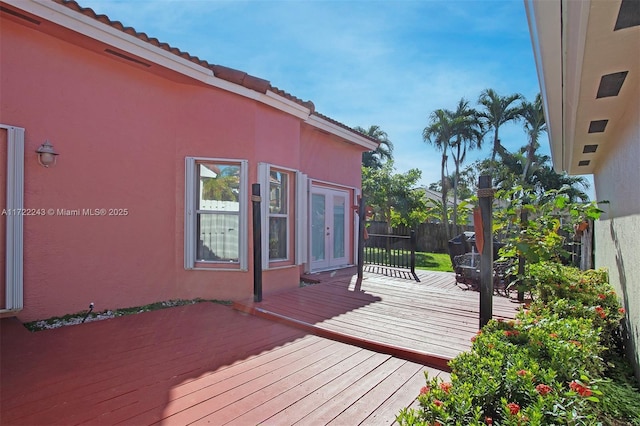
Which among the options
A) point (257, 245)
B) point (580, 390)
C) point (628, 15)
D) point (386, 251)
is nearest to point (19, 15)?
point (257, 245)

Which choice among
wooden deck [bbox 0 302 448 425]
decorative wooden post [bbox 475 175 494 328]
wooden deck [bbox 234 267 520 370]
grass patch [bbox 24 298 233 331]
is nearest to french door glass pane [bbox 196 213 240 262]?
grass patch [bbox 24 298 233 331]

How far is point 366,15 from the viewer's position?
530 centimetres

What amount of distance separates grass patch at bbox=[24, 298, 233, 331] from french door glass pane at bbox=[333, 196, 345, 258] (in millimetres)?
4219

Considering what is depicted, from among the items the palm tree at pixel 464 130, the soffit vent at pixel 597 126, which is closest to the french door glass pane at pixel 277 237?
the soffit vent at pixel 597 126

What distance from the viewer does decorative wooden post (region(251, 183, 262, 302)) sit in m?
5.33

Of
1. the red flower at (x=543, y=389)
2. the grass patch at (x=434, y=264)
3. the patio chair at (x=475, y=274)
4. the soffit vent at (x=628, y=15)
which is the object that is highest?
the soffit vent at (x=628, y=15)

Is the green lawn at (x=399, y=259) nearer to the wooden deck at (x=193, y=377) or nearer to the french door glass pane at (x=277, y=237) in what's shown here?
the french door glass pane at (x=277, y=237)

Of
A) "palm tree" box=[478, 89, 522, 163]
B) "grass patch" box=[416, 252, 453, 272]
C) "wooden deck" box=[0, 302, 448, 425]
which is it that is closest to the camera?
"wooden deck" box=[0, 302, 448, 425]

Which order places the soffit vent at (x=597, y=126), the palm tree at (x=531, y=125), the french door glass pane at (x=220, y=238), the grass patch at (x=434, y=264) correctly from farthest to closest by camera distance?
the palm tree at (x=531, y=125) → the grass patch at (x=434, y=264) → the french door glass pane at (x=220, y=238) → the soffit vent at (x=597, y=126)

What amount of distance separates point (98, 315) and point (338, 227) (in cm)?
610

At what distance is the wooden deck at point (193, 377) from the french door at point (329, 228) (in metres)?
4.41

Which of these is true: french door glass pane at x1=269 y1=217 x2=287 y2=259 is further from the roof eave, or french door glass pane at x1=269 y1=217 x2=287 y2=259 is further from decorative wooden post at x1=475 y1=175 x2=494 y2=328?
the roof eave

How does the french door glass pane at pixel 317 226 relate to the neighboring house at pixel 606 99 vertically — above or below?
below

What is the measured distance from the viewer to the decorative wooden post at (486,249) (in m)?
3.68
